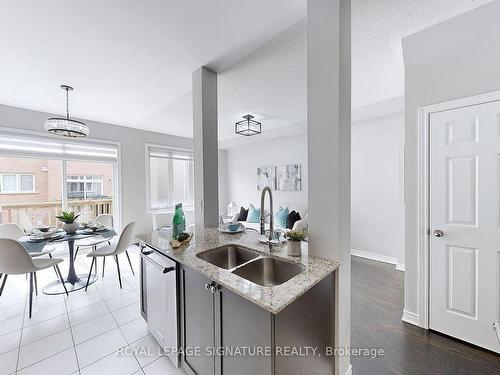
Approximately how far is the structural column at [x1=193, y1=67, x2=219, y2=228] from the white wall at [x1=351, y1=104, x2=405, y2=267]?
2.77 meters

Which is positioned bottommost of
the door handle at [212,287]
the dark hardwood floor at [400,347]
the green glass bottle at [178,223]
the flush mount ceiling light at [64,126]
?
the dark hardwood floor at [400,347]

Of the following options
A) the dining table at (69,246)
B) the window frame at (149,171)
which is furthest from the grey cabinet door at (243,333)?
the window frame at (149,171)

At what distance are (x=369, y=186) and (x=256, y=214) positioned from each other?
93.5 inches

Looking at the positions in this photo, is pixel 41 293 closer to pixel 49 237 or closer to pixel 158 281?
pixel 49 237

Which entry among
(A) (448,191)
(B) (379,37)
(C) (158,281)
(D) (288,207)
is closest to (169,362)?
(C) (158,281)

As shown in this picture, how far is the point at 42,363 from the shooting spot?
1.64m

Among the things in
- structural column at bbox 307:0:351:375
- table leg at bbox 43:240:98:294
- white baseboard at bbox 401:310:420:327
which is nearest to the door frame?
white baseboard at bbox 401:310:420:327

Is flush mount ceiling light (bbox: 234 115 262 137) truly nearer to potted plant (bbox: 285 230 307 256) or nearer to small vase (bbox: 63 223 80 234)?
potted plant (bbox: 285 230 307 256)

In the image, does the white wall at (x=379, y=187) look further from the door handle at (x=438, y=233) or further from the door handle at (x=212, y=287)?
the door handle at (x=212, y=287)

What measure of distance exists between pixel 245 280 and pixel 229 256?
64 centimetres

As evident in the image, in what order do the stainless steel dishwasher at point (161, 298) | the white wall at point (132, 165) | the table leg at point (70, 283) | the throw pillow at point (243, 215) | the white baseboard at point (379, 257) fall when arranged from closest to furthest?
the stainless steel dishwasher at point (161, 298) → the table leg at point (70, 283) → the white baseboard at point (379, 257) → the white wall at point (132, 165) → the throw pillow at point (243, 215)

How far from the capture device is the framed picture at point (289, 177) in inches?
187

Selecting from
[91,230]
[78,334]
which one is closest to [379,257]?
[78,334]

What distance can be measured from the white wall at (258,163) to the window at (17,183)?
4228mm
